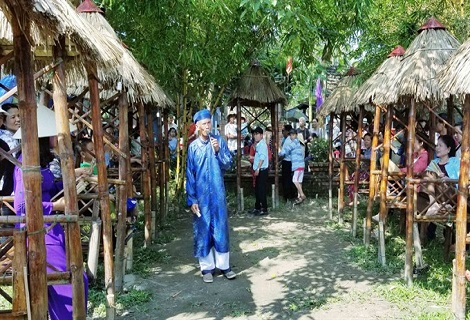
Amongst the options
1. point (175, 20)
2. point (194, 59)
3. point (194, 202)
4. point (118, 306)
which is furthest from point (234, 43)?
point (118, 306)

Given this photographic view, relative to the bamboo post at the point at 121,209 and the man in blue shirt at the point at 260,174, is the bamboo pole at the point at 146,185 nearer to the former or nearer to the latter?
the bamboo post at the point at 121,209

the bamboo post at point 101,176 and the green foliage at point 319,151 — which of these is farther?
the green foliage at point 319,151

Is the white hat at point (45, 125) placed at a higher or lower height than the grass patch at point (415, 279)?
higher

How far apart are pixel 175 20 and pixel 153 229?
11.2ft

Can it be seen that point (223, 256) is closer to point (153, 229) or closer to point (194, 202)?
point (194, 202)

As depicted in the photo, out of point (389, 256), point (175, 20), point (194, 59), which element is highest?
point (175, 20)

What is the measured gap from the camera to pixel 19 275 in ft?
9.20

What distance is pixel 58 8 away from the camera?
2.94 m

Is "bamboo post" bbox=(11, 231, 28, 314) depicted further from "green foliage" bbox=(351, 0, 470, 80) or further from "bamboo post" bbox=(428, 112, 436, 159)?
"green foliage" bbox=(351, 0, 470, 80)

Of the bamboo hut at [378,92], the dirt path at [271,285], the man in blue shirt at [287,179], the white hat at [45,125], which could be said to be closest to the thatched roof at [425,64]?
the bamboo hut at [378,92]

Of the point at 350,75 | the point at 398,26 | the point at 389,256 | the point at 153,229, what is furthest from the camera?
the point at 350,75

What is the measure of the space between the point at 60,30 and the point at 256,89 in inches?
333

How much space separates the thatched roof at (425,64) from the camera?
19.1ft

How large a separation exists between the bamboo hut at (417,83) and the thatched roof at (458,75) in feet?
2.77
